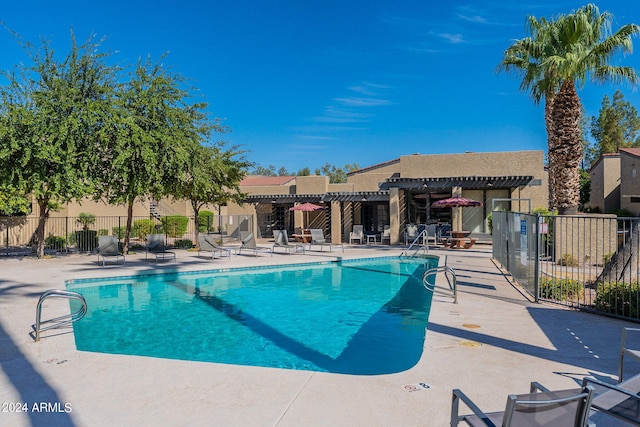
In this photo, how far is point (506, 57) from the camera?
17594 mm

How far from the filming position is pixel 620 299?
7367 millimetres

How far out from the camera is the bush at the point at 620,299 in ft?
23.2

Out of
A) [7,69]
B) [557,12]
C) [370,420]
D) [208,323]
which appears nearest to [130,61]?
[7,69]

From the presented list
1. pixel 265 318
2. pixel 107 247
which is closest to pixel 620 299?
pixel 265 318

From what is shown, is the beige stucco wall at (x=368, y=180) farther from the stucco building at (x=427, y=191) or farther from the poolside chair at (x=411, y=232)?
the poolside chair at (x=411, y=232)

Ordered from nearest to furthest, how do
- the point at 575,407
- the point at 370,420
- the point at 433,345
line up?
the point at 575,407
the point at 370,420
the point at 433,345

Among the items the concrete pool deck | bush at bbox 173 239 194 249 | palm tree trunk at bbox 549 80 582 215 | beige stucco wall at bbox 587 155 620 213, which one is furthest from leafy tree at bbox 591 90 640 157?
the concrete pool deck

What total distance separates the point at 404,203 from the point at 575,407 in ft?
69.7

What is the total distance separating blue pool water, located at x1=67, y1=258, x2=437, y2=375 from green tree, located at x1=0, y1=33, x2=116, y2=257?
5.16 m

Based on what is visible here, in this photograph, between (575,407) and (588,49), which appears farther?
(588,49)

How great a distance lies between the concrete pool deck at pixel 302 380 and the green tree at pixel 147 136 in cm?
941

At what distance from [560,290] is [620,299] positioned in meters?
1.32

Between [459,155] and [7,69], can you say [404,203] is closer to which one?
[459,155]

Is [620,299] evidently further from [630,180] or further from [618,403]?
[630,180]
